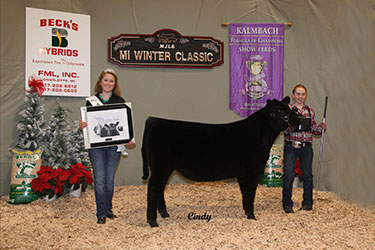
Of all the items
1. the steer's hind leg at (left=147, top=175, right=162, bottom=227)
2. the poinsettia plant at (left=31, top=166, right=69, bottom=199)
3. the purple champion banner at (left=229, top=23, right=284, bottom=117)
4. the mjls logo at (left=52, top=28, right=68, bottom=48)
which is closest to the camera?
the steer's hind leg at (left=147, top=175, right=162, bottom=227)

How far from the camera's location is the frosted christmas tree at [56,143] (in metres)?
4.77

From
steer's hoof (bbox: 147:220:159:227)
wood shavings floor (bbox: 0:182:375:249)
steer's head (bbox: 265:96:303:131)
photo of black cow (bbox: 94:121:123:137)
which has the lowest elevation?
wood shavings floor (bbox: 0:182:375:249)

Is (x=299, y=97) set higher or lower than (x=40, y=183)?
higher

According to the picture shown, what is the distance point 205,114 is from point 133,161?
1566 mm

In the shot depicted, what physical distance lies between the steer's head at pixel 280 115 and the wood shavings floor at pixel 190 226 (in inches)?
44.2

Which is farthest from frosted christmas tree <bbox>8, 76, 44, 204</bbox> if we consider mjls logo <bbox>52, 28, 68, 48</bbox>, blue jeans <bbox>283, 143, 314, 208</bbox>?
blue jeans <bbox>283, 143, 314, 208</bbox>

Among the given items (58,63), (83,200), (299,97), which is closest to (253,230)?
(299,97)

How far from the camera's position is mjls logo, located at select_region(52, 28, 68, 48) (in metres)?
5.34

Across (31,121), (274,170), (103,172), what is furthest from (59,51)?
(274,170)

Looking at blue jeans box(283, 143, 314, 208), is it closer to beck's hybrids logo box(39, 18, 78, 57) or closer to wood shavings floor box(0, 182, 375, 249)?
wood shavings floor box(0, 182, 375, 249)

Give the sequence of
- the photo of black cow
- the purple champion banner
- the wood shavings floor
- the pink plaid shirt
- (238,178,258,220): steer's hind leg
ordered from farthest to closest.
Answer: the purple champion banner → the pink plaid shirt → (238,178,258,220): steer's hind leg → the photo of black cow → the wood shavings floor

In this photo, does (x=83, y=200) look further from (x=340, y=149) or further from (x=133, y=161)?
(x=340, y=149)

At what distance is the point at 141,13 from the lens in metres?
5.76

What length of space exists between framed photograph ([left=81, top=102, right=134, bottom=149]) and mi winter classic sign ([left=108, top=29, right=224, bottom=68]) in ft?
7.69
